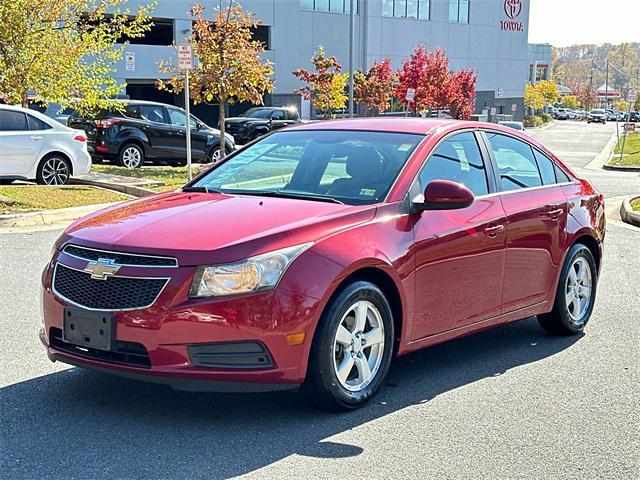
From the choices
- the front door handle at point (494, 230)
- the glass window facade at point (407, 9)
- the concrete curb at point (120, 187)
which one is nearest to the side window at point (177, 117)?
the concrete curb at point (120, 187)

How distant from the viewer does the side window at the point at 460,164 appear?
214 inches

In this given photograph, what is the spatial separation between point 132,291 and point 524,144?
3.50 m

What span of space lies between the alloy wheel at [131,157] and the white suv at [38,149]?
4.42 metres

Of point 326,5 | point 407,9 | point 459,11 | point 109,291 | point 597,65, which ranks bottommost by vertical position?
point 109,291

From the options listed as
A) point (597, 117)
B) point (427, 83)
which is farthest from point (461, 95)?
point (597, 117)

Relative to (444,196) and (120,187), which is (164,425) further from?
(120,187)

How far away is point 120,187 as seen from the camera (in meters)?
15.8

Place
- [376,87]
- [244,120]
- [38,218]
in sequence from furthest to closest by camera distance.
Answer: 1. [376,87]
2. [244,120]
3. [38,218]

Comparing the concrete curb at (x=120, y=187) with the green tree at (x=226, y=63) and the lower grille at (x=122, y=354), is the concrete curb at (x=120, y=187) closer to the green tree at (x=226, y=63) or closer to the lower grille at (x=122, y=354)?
the green tree at (x=226, y=63)

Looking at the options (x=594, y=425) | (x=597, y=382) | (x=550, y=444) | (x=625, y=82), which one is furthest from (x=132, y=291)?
(x=625, y=82)

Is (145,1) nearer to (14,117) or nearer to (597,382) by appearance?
(14,117)

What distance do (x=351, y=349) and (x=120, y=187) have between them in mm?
11929

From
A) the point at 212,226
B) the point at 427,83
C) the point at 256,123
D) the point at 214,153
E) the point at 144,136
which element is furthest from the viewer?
the point at 427,83

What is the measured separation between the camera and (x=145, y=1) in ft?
135
